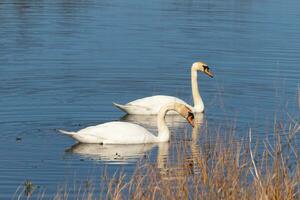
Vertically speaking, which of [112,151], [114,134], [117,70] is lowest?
[112,151]

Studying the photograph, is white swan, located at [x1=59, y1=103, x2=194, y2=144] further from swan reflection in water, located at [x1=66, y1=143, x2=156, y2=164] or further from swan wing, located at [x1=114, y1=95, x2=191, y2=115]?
swan wing, located at [x1=114, y1=95, x2=191, y2=115]

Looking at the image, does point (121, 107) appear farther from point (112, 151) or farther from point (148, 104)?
point (112, 151)

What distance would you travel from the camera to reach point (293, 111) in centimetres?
1625

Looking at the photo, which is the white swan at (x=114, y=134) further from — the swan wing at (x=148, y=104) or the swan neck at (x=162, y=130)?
the swan wing at (x=148, y=104)

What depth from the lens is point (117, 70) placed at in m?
19.8

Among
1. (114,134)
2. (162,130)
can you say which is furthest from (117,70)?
(114,134)

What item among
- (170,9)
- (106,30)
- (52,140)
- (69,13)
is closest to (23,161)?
(52,140)

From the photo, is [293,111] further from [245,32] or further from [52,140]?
[245,32]

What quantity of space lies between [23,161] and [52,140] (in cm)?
141

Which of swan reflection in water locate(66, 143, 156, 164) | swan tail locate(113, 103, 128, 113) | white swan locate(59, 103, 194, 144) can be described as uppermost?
swan tail locate(113, 103, 128, 113)

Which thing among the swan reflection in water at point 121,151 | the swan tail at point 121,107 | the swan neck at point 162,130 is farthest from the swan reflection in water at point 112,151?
the swan tail at point 121,107

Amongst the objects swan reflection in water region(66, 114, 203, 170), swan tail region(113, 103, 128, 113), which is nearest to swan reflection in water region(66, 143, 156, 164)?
swan reflection in water region(66, 114, 203, 170)

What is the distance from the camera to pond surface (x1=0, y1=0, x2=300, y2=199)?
44.5 feet

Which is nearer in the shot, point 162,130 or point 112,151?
point 112,151
